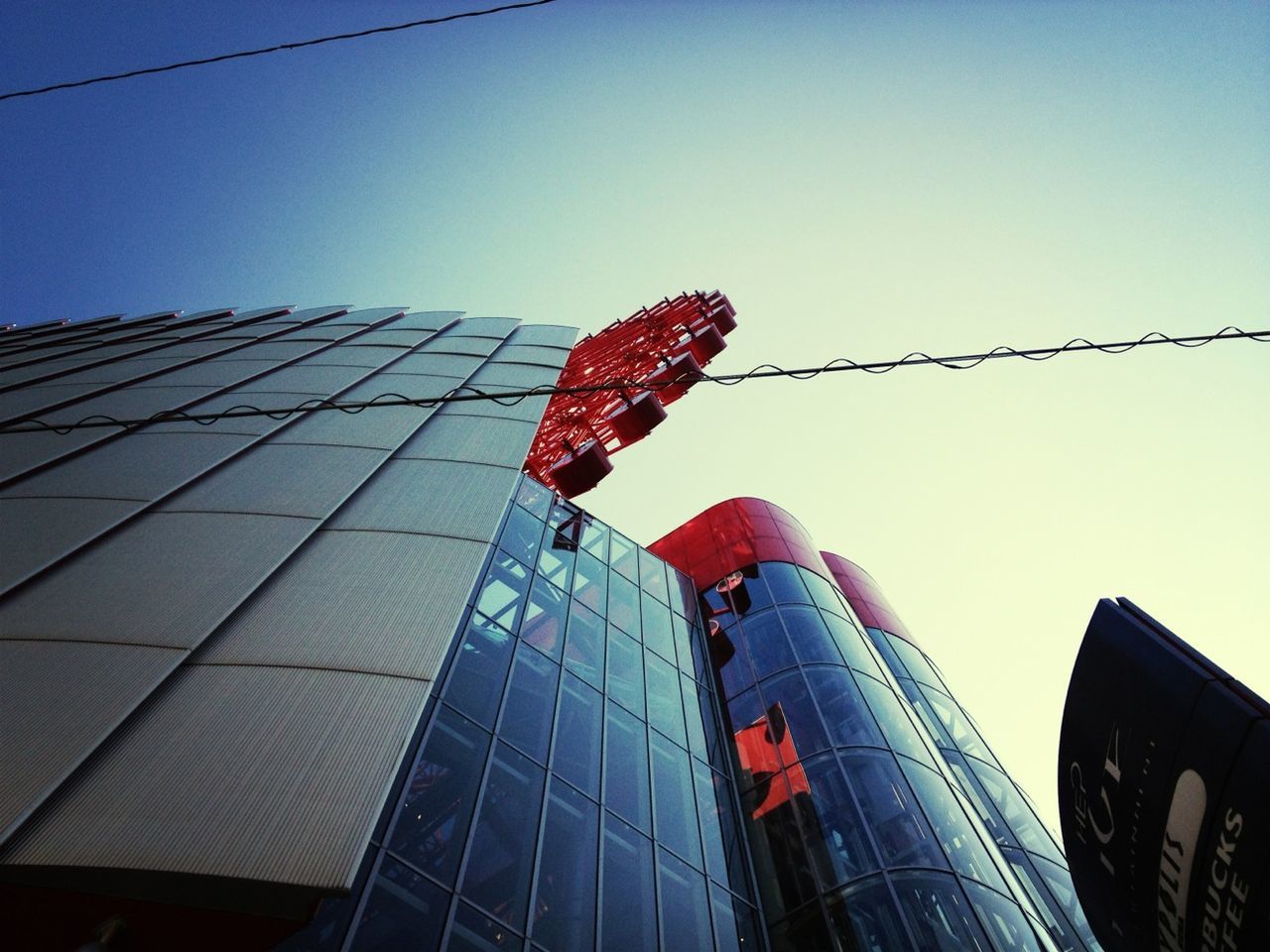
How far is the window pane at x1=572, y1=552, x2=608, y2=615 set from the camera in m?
13.9

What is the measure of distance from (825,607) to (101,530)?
15.7m

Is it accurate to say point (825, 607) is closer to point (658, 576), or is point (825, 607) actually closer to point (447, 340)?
point (658, 576)

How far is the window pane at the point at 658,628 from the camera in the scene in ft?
48.6

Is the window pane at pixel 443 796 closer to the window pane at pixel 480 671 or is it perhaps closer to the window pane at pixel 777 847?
the window pane at pixel 480 671

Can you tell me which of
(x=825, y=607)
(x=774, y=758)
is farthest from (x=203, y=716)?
(x=825, y=607)

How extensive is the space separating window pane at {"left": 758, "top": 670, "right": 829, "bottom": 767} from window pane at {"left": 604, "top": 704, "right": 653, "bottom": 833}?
329 cm

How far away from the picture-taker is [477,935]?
653 cm

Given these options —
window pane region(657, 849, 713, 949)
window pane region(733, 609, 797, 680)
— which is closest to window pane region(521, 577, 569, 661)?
window pane region(657, 849, 713, 949)

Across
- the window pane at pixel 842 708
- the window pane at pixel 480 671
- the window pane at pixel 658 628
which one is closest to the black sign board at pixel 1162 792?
the window pane at pixel 842 708

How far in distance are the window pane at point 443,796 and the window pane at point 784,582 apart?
1111 cm

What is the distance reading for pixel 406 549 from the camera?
7008 mm

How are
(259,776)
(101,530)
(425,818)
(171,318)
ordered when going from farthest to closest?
(171,318), (425,818), (101,530), (259,776)

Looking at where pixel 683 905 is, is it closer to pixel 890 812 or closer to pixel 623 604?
pixel 890 812

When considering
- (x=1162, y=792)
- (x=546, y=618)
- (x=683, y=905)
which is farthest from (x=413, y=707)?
(x=546, y=618)
